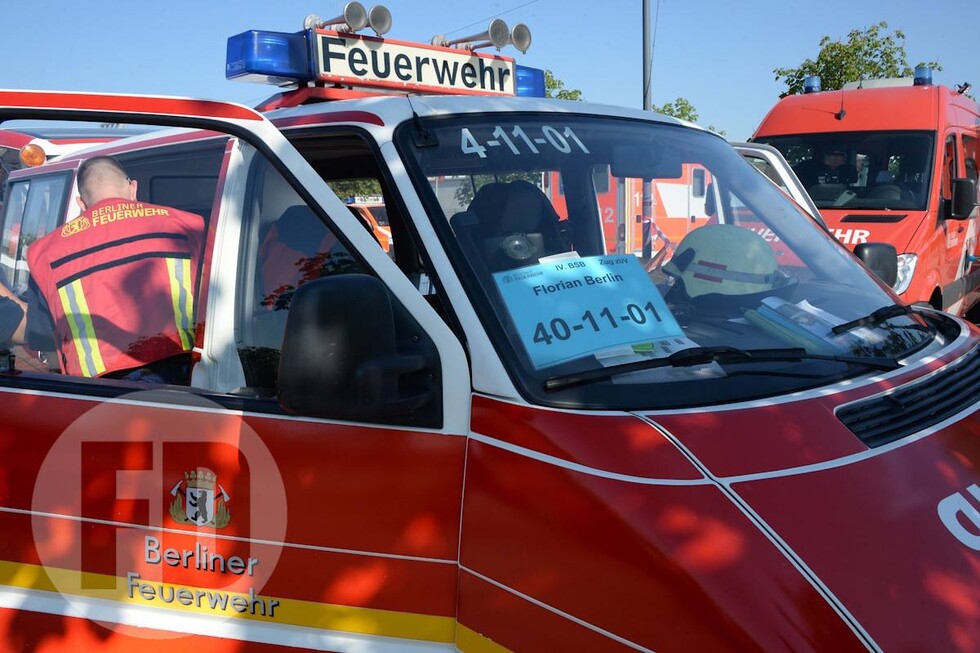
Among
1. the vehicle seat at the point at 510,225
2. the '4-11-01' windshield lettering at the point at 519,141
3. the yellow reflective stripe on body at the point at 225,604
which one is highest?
the '4-11-01' windshield lettering at the point at 519,141

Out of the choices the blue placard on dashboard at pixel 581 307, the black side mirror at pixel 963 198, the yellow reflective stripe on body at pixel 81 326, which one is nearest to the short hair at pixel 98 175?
the yellow reflective stripe on body at pixel 81 326

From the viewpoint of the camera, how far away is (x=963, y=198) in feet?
25.3

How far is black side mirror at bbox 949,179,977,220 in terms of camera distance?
7.71 m

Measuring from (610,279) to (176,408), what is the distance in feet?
3.51

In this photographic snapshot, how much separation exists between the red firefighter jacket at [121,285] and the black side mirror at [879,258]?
8.44 ft

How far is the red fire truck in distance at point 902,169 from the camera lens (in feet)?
25.2

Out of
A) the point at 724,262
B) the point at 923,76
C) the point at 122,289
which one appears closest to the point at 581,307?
the point at 724,262

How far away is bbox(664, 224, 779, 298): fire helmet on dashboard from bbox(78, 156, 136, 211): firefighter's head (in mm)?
1575

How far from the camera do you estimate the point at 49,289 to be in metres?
2.53

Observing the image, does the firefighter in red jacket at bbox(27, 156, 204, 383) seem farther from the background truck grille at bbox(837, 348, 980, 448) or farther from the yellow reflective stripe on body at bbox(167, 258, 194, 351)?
the background truck grille at bbox(837, 348, 980, 448)

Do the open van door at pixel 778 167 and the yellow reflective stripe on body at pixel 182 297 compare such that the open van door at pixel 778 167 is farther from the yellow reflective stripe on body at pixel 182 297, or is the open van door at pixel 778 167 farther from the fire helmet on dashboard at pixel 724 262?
the yellow reflective stripe on body at pixel 182 297

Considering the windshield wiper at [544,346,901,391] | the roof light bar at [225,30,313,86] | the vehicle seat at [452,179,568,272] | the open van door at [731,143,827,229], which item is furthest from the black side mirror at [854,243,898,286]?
the roof light bar at [225,30,313,86]

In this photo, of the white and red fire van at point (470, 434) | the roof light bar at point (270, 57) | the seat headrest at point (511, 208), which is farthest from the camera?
the roof light bar at point (270, 57)

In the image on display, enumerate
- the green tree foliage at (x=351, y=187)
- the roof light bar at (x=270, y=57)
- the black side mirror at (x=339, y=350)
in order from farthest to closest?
the roof light bar at (x=270, y=57), the green tree foliage at (x=351, y=187), the black side mirror at (x=339, y=350)
